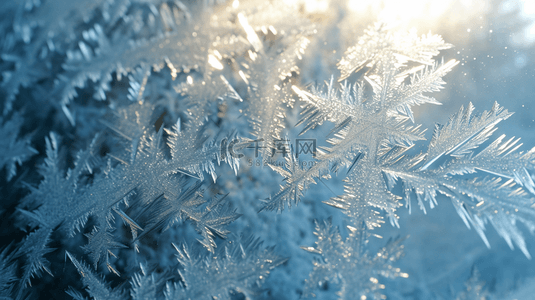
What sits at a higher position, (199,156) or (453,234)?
(199,156)

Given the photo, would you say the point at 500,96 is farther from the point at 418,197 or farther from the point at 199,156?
the point at 199,156

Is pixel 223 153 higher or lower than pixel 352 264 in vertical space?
higher

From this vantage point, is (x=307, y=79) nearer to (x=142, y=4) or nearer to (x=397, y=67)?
(x=397, y=67)

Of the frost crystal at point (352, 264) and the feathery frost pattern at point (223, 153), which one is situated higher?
the feathery frost pattern at point (223, 153)

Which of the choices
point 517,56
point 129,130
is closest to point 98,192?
point 129,130

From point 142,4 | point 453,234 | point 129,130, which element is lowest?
point 453,234

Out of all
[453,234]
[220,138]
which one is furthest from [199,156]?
[453,234]

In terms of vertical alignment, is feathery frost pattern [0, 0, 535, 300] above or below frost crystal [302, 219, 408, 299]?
above

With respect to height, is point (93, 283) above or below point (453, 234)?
above

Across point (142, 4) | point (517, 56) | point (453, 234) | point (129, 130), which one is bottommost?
point (453, 234)
